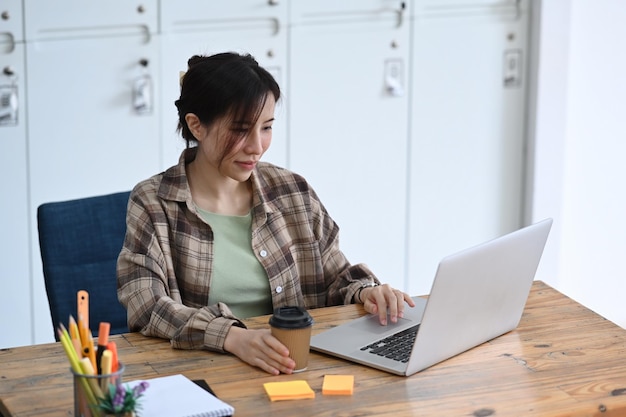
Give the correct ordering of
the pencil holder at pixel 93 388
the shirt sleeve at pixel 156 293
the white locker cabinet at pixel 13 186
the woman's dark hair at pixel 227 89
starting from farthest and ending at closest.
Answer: the white locker cabinet at pixel 13 186, the woman's dark hair at pixel 227 89, the shirt sleeve at pixel 156 293, the pencil holder at pixel 93 388

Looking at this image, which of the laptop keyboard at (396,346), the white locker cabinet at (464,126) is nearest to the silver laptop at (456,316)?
the laptop keyboard at (396,346)

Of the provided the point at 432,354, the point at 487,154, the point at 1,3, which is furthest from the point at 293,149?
the point at 432,354

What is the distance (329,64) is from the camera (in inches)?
139

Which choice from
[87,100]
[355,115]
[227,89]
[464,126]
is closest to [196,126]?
[227,89]

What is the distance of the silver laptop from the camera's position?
173 cm

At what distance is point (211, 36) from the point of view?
3352 mm

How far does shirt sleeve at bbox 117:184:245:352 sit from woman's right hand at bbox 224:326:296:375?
0.07 feet

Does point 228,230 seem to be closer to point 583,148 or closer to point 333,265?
point 333,265

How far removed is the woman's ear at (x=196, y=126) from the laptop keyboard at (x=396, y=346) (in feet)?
1.89

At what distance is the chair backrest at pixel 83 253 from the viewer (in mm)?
2391

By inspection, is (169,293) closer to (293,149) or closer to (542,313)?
(542,313)

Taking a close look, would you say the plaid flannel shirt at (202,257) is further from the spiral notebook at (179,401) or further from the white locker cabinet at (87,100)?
the white locker cabinet at (87,100)

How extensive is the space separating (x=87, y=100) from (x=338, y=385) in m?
1.81

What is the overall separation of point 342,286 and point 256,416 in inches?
26.9
